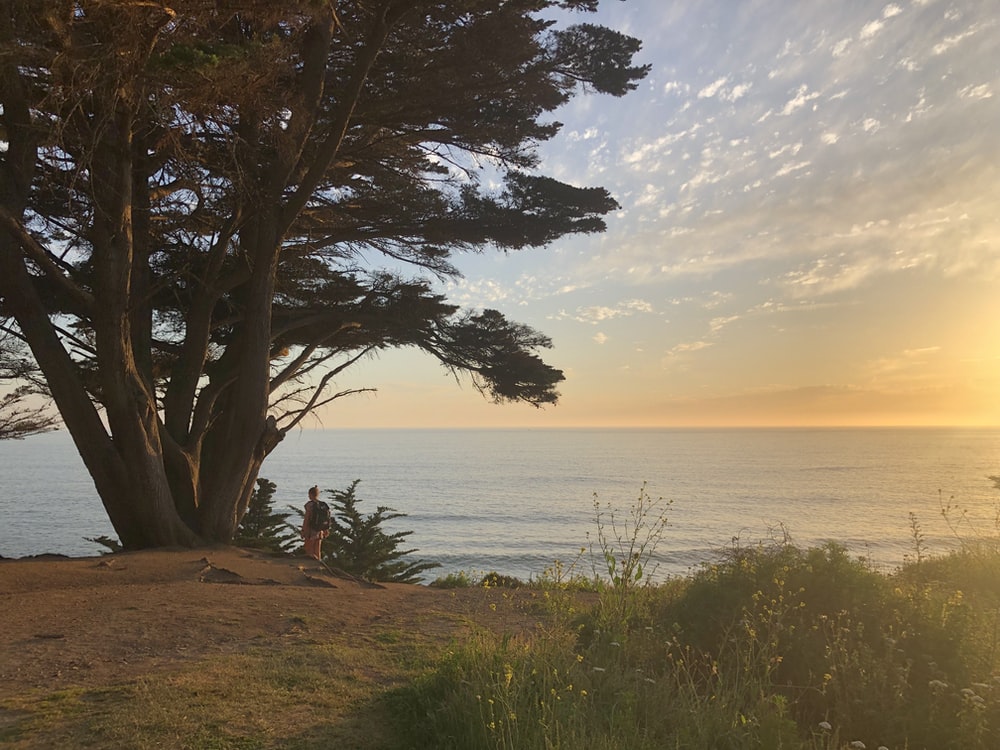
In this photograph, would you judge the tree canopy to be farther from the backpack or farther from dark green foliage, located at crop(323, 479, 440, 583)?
dark green foliage, located at crop(323, 479, 440, 583)

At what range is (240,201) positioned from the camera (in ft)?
32.9

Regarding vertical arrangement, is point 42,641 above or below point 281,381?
below

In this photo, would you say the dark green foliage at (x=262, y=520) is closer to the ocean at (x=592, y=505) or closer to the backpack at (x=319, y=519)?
the ocean at (x=592, y=505)

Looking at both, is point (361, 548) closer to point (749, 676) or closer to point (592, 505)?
point (749, 676)

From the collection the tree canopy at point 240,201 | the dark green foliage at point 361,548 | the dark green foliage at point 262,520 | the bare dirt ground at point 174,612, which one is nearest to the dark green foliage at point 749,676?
the bare dirt ground at point 174,612

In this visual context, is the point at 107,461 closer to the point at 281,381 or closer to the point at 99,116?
the point at 281,381

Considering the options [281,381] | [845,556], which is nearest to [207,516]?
[281,381]

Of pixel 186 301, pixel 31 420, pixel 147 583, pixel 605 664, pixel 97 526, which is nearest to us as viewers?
pixel 605 664

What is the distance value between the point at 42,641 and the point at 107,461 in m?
4.31

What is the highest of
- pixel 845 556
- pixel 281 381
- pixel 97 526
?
pixel 281 381

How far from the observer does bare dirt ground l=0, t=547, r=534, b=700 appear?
4.86 meters

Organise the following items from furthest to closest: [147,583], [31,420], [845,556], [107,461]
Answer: [31,420]
[107,461]
[147,583]
[845,556]

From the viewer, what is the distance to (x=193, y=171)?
979 centimetres

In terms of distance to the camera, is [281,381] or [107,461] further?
[281,381]
